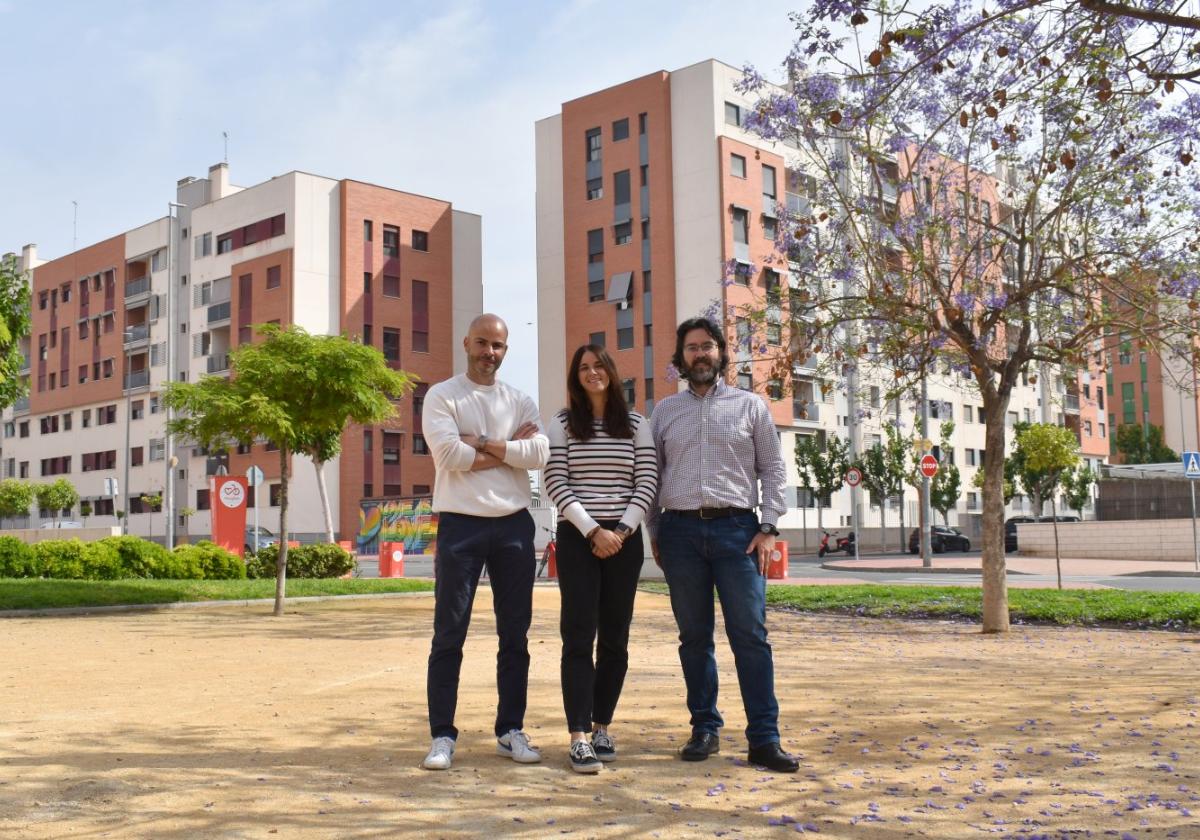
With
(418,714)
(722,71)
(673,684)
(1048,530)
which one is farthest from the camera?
(722,71)

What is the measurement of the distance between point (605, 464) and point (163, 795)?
7.59 ft

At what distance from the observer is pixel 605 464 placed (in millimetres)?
5473

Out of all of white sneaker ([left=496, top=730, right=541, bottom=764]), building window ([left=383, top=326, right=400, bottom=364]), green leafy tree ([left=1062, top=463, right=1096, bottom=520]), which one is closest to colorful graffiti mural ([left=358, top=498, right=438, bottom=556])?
building window ([left=383, top=326, right=400, bottom=364])

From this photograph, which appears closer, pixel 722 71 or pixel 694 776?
pixel 694 776

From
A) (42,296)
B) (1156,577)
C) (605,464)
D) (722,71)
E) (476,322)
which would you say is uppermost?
(722,71)

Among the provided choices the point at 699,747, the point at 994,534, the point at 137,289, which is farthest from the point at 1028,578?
the point at 137,289

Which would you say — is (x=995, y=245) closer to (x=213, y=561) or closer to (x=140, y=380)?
(x=213, y=561)

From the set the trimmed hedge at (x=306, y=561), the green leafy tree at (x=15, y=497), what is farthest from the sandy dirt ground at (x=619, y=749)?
the green leafy tree at (x=15, y=497)

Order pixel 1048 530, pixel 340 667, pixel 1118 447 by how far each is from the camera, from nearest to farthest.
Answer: pixel 340 667, pixel 1048 530, pixel 1118 447

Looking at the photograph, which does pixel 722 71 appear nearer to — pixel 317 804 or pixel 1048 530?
pixel 1048 530

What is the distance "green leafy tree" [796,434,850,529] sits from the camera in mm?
50531

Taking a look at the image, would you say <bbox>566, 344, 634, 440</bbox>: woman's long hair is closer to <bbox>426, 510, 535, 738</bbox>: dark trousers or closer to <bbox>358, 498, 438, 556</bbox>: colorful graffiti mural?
<bbox>426, 510, 535, 738</bbox>: dark trousers

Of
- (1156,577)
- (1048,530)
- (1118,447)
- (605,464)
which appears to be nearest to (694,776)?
(605,464)

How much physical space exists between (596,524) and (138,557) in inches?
680
